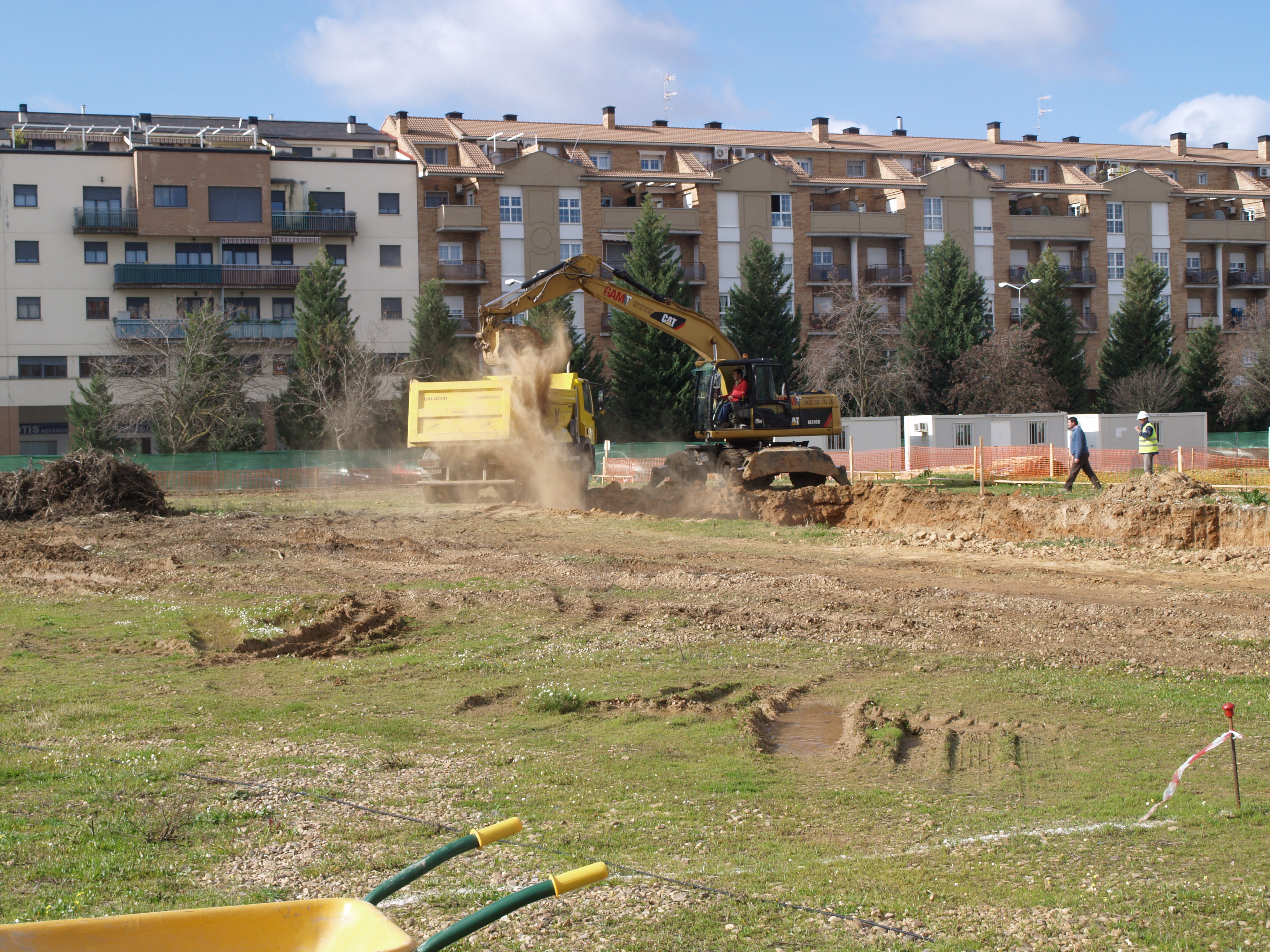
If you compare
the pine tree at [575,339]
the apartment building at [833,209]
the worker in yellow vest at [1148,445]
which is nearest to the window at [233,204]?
the apartment building at [833,209]

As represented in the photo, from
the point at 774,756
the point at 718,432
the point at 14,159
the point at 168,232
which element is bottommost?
the point at 774,756

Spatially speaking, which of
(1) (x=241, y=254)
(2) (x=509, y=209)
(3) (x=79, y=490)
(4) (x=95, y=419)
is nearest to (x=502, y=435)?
(3) (x=79, y=490)

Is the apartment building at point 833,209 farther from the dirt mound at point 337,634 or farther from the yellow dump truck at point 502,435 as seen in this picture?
the dirt mound at point 337,634

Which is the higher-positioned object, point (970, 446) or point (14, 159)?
point (14, 159)

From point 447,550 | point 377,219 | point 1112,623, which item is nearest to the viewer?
point 1112,623

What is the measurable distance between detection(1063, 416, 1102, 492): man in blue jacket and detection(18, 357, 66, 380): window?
163ft

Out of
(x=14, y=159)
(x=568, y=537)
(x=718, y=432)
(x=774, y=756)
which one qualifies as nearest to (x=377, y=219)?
(x=14, y=159)

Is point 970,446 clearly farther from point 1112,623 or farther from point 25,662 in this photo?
point 25,662

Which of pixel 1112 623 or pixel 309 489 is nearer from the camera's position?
pixel 1112 623

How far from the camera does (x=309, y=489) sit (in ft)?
130

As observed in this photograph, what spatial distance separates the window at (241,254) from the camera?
5988cm

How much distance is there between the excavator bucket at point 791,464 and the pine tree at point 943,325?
1510 inches

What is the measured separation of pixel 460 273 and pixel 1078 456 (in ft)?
141

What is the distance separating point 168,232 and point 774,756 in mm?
57775
